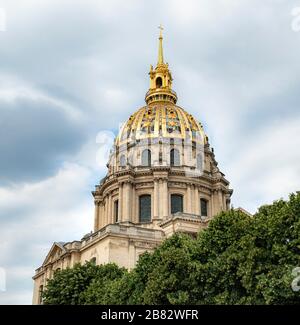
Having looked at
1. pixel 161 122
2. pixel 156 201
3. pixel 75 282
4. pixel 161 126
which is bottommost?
pixel 75 282

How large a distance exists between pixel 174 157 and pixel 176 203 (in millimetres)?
8547

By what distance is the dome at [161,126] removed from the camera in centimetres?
9000

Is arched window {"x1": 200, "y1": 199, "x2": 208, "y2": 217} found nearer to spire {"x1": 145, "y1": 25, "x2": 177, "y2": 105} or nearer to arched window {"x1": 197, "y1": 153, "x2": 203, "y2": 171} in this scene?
arched window {"x1": 197, "y1": 153, "x2": 203, "y2": 171}

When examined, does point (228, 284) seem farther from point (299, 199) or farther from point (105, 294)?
point (105, 294)

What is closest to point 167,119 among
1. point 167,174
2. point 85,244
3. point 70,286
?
point 167,174

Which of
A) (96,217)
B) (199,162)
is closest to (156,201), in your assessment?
(199,162)

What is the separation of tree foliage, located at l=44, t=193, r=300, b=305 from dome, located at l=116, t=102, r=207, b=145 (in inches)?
1849

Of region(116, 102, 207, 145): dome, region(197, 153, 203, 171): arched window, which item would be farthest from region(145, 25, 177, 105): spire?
region(197, 153, 203, 171): arched window

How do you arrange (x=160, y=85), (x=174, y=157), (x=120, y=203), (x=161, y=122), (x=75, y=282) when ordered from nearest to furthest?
(x=75, y=282)
(x=120, y=203)
(x=174, y=157)
(x=161, y=122)
(x=160, y=85)

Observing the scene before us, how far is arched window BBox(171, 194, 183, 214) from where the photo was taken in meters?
82.3

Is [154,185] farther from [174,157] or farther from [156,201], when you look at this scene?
[174,157]

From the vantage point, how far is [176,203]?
83250 mm

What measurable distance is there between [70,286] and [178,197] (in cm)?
3592

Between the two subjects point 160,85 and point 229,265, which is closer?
point 229,265
